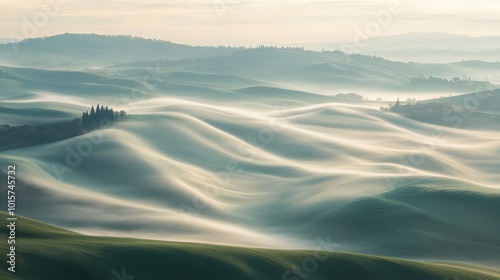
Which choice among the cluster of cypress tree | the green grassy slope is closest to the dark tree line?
the cluster of cypress tree

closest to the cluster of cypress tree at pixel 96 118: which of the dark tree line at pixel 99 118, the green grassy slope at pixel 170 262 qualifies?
the dark tree line at pixel 99 118

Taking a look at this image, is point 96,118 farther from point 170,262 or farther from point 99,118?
point 170,262

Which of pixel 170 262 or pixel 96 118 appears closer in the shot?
pixel 170 262

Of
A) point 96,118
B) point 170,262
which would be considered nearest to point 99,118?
point 96,118

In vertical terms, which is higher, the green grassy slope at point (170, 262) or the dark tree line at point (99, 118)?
the green grassy slope at point (170, 262)

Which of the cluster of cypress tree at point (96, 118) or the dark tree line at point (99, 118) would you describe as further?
the cluster of cypress tree at point (96, 118)

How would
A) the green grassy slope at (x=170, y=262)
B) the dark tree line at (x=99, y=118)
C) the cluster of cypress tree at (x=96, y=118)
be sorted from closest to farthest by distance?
the green grassy slope at (x=170, y=262), the dark tree line at (x=99, y=118), the cluster of cypress tree at (x=96, y=118)

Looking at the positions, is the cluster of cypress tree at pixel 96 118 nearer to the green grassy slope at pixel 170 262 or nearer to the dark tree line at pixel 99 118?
the dark tree line at pixel 99 118

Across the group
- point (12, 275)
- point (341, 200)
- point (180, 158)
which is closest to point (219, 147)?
point (180, 158)
